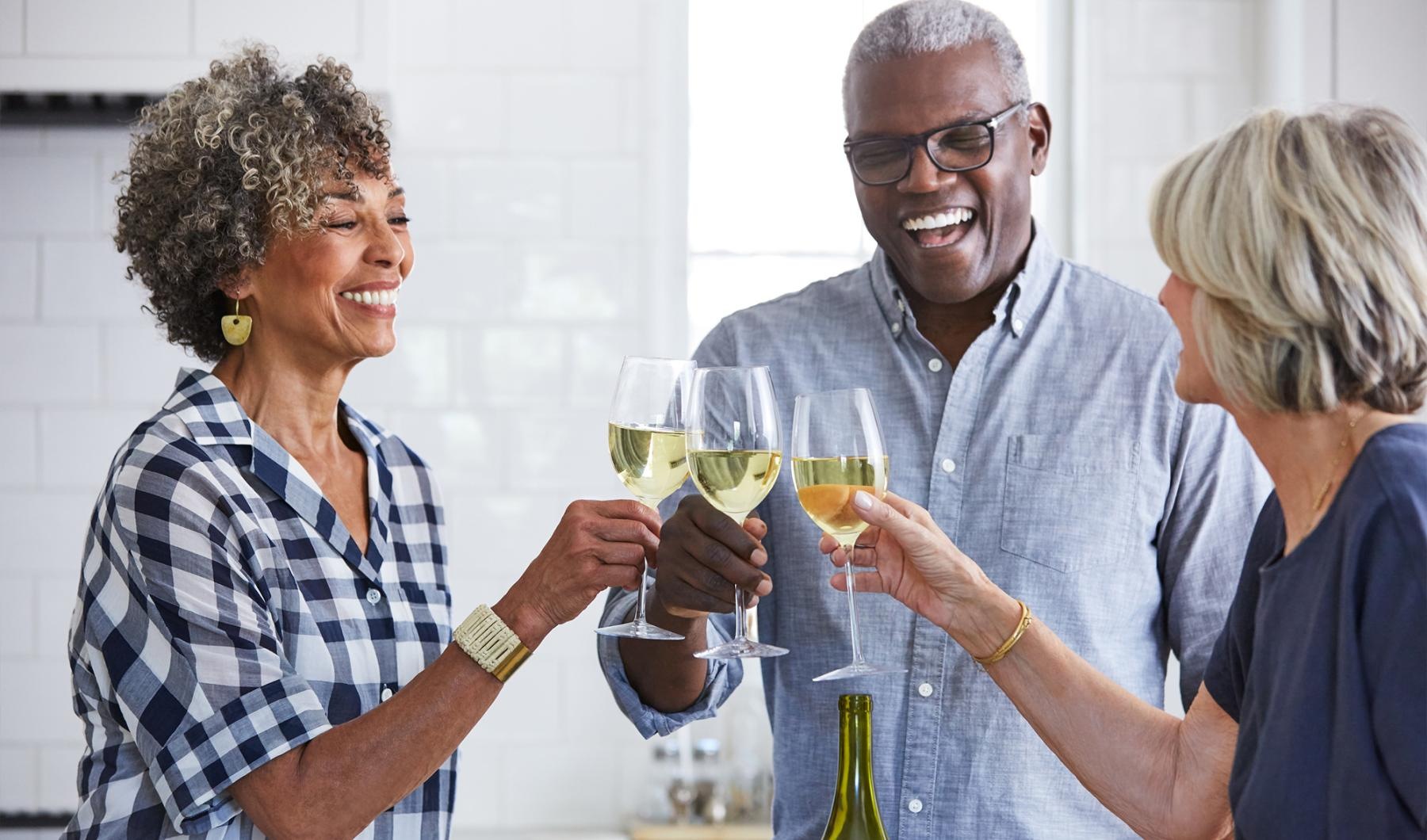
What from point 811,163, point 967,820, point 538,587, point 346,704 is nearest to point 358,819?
point 346,704

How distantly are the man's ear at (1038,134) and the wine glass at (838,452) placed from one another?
0.63 meters

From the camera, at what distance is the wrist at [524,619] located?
1.46 m

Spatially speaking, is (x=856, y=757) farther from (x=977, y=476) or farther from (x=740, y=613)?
(x=977, y=476)

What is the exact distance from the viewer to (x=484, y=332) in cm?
301

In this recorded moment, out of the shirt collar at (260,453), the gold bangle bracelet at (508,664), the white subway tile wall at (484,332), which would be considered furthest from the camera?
the white subway tile wall at (484,332)

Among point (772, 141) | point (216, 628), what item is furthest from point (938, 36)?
point (772, 141)

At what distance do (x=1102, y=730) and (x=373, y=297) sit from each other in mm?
1015

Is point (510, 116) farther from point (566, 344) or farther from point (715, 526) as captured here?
point (715, 526)

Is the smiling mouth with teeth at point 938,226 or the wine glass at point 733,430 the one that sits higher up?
the smiling mouth with teeth at point 938,226

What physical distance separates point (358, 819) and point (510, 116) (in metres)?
1.97

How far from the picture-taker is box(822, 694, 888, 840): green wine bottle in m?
1.28

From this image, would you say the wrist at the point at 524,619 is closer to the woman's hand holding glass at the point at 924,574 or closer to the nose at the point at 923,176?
the woman's hand holding glass at the point at 924,574

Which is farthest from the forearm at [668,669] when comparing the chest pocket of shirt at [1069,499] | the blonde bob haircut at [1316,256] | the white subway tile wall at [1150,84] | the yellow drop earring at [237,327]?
the white subway tile wall at [1150,84]

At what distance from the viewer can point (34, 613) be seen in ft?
9.39
